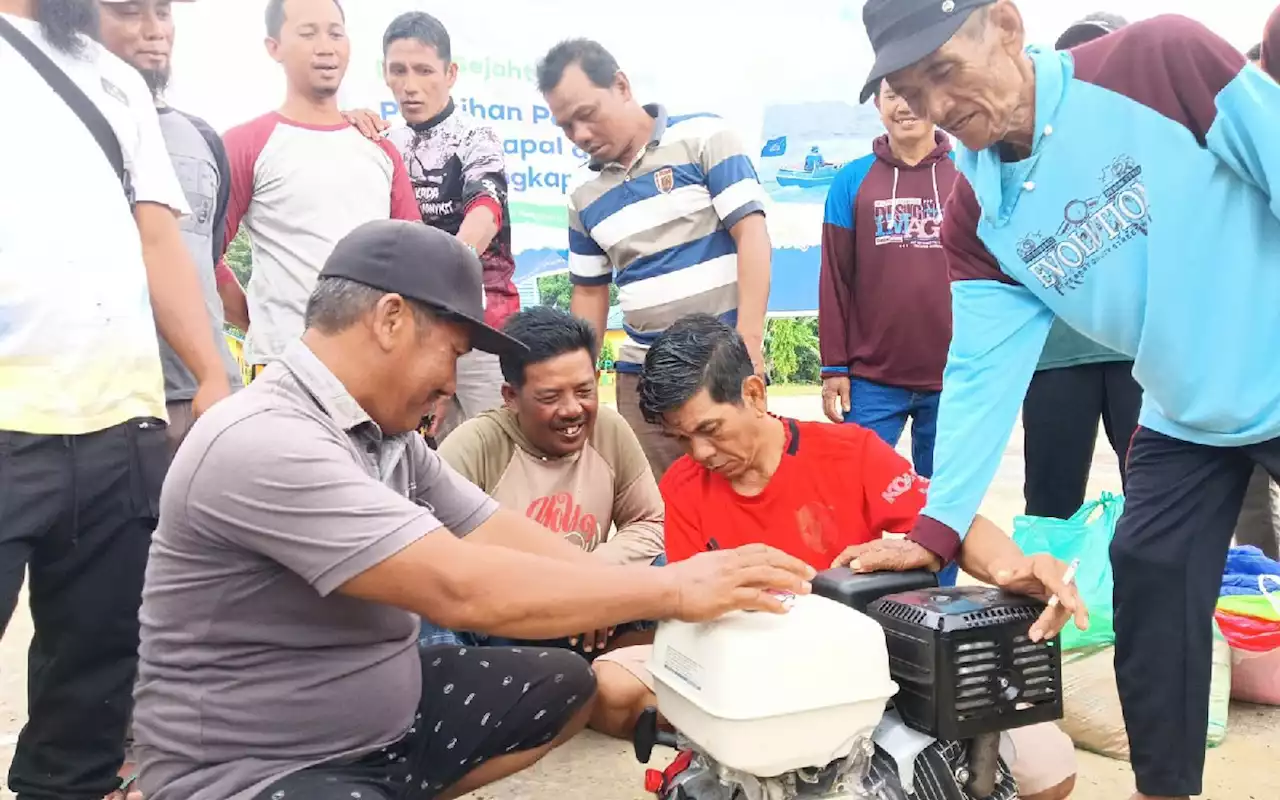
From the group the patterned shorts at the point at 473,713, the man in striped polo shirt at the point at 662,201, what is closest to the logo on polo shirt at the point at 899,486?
the patterned shorts at the point at 473,713

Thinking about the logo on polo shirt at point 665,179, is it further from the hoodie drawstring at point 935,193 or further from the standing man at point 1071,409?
the standing man at point 1071,409

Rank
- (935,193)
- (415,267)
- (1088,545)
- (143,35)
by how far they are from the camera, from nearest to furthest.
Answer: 1. (415,267)
2. (143,35)
3. (1088,545)
4. (935,193)

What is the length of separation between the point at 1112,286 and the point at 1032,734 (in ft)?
3.30

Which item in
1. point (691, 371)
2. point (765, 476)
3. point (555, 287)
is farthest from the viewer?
point (555, 287)

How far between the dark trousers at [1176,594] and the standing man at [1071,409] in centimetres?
109

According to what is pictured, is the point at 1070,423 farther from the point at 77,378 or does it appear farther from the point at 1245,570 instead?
the point at 77,378

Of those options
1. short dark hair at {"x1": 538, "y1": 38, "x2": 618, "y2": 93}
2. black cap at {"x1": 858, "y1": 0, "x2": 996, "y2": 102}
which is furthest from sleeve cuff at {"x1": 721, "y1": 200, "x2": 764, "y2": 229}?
black cap at {"x1": 858, "y1": 0, "x2": 996, "y2": 102}

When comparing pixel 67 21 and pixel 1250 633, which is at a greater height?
pixel 67 21

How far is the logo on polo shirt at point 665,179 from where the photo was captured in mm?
3357

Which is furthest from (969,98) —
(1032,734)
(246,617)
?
(246,617)

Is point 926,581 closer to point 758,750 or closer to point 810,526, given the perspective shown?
point 810,526

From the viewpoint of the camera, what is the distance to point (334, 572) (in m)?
1.59

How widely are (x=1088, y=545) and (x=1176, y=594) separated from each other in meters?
1.07

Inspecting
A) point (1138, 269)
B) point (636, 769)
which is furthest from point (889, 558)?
point (636, 769)
